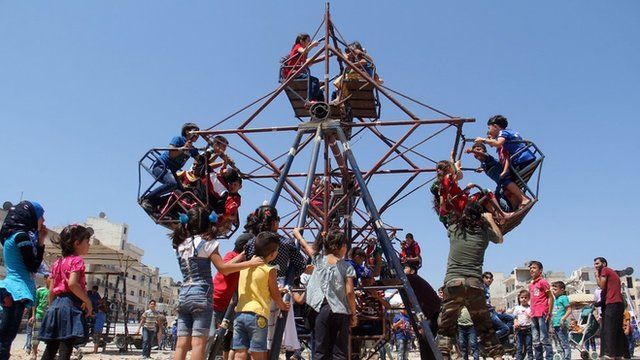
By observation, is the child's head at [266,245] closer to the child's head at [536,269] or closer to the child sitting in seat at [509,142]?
the child sitting in seat at [509,142]

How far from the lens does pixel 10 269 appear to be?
530 centimetres

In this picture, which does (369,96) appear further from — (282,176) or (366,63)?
(282,176)

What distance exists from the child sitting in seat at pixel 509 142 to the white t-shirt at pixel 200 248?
12.8 feet

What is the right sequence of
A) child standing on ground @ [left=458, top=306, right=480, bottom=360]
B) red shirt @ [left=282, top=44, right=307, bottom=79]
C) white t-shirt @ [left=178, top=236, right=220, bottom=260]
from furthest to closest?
red shirt @ [left=282, top=44, right=307, bottom=79], child standing on ground @ [left=458, top=306, right=480, bottom=360], white t-shirt @ [left=178, top=236, right=220, bottom=260]

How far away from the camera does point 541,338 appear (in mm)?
8812

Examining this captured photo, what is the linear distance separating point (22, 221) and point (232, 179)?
338cm

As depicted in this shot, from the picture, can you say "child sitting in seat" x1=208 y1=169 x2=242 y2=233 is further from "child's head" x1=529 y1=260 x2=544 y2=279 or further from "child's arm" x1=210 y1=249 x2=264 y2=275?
"child's head" x1=529 y1=260 x2=544 y2=279

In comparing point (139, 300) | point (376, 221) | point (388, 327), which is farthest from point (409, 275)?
point (139, 300)

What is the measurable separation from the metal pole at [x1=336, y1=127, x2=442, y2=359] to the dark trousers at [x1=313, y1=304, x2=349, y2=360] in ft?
4.24

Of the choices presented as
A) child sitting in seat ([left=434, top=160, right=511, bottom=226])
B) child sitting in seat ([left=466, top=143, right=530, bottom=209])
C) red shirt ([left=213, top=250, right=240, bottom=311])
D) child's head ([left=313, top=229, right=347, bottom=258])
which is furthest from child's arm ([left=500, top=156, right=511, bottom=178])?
red shirt ([left=213, top=250, right=240, bottom=311])

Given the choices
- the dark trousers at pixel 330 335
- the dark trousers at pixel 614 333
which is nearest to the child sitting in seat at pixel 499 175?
the dark trousers at pixel 614 333

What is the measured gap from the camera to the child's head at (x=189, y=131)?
8289 mm

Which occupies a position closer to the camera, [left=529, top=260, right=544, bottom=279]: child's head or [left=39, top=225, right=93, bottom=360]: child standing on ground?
[left=39, top=225, right=93, bottom=360]: child standing on ground

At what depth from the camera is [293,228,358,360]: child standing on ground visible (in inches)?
203
